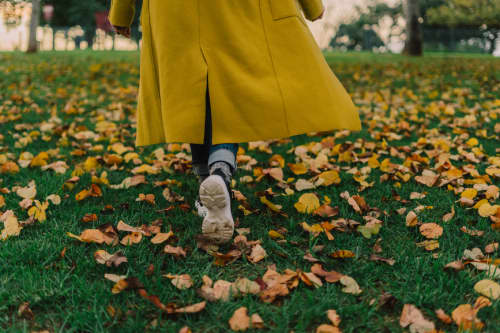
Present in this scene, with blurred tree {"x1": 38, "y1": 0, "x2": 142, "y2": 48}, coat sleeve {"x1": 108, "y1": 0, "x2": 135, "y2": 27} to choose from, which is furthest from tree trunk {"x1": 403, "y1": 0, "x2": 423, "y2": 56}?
blurred tree {"x1": 38, "y1": 0, "x2": 142, "y2": 48}

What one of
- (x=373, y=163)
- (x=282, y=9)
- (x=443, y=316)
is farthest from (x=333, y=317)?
(x=373, y=163)

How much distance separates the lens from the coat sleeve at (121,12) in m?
2.14

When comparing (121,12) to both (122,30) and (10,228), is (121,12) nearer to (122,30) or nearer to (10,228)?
(122,30)

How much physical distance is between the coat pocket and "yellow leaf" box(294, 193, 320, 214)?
1.00m

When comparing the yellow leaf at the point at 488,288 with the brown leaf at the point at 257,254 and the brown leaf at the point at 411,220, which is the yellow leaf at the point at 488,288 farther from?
the brown leaf at the point at 257,254

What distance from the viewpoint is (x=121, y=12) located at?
2164 millimetres

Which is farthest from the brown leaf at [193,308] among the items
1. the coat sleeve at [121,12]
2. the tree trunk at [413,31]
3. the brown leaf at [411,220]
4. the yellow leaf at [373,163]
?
the tree trunk at [413,31]

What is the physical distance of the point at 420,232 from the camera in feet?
6.89

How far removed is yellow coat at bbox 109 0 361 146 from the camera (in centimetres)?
184

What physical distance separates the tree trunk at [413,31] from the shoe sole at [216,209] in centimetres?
1336

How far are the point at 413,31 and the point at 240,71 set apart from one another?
44.5 ft

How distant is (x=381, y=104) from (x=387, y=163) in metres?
2.96

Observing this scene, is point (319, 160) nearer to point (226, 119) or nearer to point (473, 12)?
point (226, 119)

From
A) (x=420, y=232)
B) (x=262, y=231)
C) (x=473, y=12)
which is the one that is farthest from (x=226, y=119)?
(x=473, y=12)
